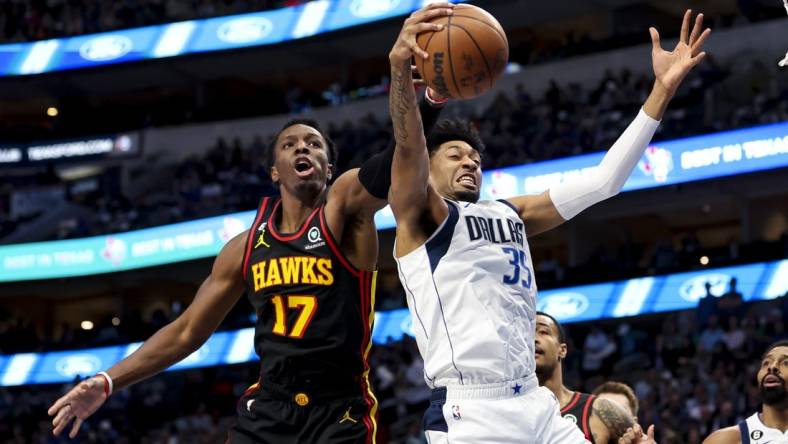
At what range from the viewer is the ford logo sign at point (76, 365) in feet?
79.2

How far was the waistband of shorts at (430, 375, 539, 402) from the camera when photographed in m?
4.31

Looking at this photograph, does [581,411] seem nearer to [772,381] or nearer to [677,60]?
[772,381]

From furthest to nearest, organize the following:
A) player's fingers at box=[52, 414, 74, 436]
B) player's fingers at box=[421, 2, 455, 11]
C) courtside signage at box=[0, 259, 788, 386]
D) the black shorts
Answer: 1. courtside signage at box=[0, 259, 788, 386]
2. the black shorts
3. player's fingers at box=[52, 414, 74, 436]
4. player's fingers at box=[421, 2, 455, 11]

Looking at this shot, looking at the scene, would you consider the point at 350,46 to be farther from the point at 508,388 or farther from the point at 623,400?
the point at 508,388

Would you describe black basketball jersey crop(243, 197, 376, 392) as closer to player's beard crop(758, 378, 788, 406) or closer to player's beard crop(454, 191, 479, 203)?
player's beard crop(454, 191, 479, 203)

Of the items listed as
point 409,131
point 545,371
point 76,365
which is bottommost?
point 76,365

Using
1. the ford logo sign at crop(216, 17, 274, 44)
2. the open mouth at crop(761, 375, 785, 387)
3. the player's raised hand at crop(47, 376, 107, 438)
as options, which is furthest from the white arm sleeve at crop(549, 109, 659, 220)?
the ford logo sign at crop(216, 17, 274, 44)

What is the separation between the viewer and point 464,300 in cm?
432

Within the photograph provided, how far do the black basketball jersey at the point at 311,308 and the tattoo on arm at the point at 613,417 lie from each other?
57.3 inches

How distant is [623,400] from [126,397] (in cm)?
1620

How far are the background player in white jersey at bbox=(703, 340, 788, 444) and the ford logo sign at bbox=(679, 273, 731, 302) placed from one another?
10304 mm

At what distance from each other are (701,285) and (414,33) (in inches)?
542

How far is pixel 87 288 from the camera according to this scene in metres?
28.6

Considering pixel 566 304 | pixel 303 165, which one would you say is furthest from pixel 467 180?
pixel 566 304
